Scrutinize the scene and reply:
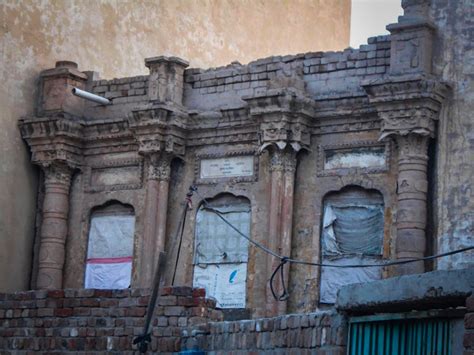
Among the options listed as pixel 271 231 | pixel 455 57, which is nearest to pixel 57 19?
pixel 271 231

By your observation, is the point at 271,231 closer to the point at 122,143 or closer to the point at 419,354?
the point at 122,143

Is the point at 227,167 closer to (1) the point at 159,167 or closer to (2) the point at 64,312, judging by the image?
(1) the point at 159,167

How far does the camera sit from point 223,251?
23344 millimetres

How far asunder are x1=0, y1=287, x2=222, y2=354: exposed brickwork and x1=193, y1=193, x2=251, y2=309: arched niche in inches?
155

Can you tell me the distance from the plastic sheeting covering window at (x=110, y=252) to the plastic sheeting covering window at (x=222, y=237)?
137 centimetres

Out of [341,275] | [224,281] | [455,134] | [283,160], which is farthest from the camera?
[224,281]

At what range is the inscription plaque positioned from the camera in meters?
23.5

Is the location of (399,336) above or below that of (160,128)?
below

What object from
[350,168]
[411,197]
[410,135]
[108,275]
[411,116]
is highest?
[411,116]

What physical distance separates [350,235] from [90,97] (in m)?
5.54

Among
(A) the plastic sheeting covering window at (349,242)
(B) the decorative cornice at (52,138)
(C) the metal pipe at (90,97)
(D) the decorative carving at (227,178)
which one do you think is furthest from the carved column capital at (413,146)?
(B) the decorative cornice at (52,138)

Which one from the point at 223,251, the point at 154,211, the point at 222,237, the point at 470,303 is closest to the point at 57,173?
the point at 154,211

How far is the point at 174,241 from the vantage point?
2278 cm

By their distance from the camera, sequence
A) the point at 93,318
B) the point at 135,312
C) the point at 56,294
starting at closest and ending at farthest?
the point at 135,312 → the point at 93,318 → the point at 56,294
